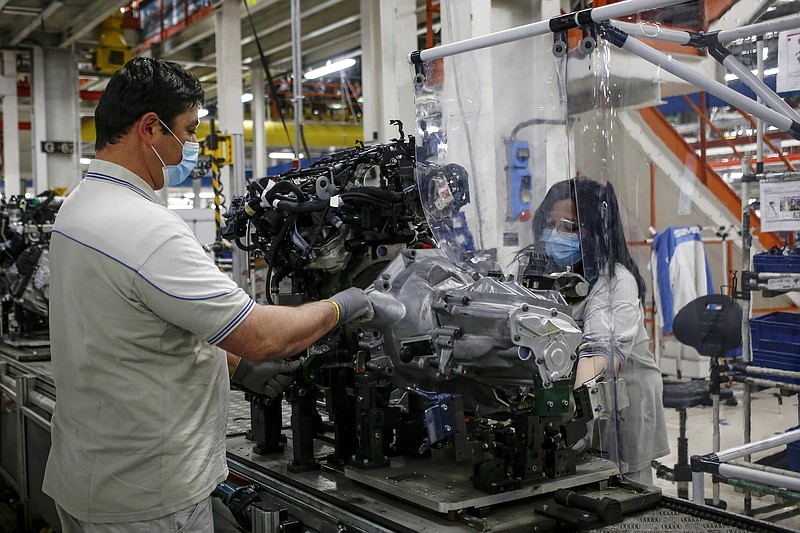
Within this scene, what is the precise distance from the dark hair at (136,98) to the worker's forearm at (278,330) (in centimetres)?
56

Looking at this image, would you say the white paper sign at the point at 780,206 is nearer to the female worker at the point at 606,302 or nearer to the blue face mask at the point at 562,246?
the female worker at the point at 606,302

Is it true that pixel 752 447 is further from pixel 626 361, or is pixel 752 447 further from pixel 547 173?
pixel 547 173

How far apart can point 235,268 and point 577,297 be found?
5.49 meters

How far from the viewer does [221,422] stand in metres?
1.96

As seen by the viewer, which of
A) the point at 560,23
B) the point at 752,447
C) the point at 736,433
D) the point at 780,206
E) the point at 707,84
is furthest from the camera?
the point at 736,433

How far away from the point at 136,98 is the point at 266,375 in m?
0.92

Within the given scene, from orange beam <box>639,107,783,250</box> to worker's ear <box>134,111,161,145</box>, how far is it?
170cm

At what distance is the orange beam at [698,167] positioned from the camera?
3.99m

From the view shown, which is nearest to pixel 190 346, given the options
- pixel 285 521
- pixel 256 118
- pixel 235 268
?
pixel 285 521

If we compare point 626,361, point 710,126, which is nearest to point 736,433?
point 710,126

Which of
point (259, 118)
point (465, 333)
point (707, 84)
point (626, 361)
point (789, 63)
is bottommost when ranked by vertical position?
point (626, 361)

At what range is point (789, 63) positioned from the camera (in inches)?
150

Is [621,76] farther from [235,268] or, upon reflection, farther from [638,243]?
[235,268]

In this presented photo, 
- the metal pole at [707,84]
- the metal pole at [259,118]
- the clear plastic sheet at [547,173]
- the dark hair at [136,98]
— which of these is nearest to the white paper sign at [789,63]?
the metal pole at [707,84]
